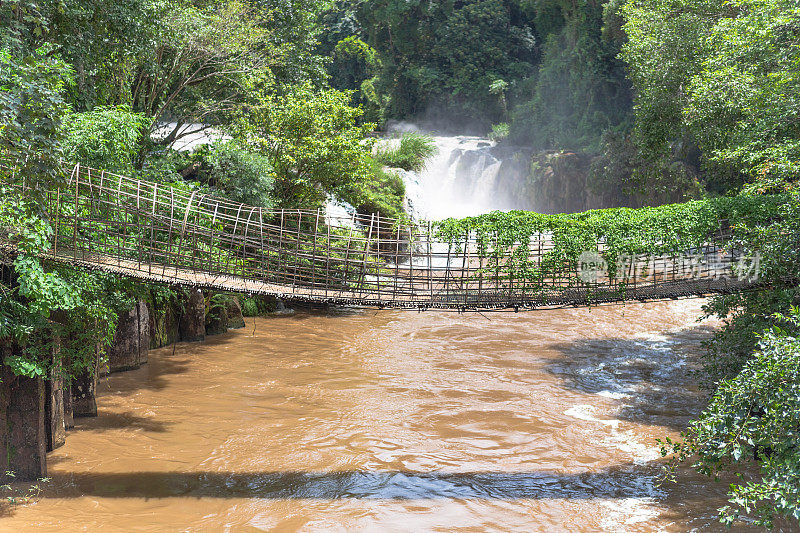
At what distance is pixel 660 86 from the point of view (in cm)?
1670

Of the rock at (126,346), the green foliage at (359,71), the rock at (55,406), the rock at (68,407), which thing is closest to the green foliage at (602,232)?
the rock at (55,406)

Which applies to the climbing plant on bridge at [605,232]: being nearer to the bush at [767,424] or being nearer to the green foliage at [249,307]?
the bush at [767,424]

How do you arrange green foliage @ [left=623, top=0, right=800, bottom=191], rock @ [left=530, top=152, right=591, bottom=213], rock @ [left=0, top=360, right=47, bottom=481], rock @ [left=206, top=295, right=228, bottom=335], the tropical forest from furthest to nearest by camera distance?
rock @ [left=530, top=152, right=591, bottom=213]
rock @ [left=206, top=295, right=228, bottom=335]
green foliage @ [left=623, top=0, right=800, bottom=191]
rock @ [left=0, top=360, right=47, bottom=481]
the tropical forest

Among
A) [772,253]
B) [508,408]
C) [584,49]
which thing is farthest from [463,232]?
[584,49]

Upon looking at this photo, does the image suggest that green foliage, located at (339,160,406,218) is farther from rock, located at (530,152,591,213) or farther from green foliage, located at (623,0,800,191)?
rock, located at (530,152,591,213)

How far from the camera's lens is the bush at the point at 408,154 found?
26188 millimetres

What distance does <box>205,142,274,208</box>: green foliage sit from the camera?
16.1 meters

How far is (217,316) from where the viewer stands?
16.9m

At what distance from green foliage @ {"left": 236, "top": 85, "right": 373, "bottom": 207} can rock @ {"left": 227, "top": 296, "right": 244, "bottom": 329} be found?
304cm

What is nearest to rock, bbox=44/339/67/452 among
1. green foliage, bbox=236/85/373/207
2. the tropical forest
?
the tropical forest

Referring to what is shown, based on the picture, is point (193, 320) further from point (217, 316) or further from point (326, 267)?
point (326, 267)

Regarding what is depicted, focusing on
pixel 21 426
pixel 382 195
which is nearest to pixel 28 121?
pixel 21 426

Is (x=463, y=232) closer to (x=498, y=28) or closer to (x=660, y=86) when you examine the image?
(x=660, y=86)

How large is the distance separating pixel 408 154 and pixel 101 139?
1670 cm
